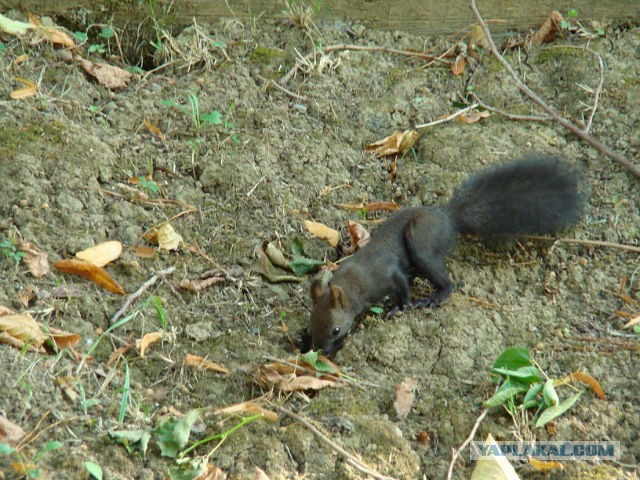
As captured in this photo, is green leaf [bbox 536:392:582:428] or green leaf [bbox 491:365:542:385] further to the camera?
green leaf [bbox 491:365:542:385]

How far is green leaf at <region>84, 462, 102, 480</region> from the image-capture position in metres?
2.97

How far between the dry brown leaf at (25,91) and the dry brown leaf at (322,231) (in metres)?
1.79

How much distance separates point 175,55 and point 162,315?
2201mm

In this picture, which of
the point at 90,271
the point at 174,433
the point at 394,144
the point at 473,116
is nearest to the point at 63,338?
the point at 90,271

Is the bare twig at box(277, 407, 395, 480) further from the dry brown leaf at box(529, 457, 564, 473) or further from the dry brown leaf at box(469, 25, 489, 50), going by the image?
the dry brown leaf at box(469, 25, 489, 50)

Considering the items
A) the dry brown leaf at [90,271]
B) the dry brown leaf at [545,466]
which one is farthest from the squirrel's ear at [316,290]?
the dry brown leaf at [545,466]

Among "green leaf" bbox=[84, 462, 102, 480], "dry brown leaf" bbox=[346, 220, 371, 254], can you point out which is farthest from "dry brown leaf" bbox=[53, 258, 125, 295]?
"dry brown leaf" bbox=[346, 220, 371, 254]

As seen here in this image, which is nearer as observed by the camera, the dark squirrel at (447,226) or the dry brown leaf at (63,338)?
the dry brown leaf at (63,338)

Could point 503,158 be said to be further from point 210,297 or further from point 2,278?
point 2,278

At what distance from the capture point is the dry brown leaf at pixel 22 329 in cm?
354

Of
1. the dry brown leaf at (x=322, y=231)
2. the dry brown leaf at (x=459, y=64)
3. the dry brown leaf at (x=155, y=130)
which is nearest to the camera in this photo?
the dry brown leaf at (x=322, y=231)

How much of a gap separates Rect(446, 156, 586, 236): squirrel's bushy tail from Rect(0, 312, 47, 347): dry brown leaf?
2386 mm

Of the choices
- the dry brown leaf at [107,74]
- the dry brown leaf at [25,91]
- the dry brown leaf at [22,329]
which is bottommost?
the dry brown leaf at [22,329]

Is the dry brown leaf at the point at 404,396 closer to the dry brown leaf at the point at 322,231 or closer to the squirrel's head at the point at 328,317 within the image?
the squirrel's head at the point at 328,317
